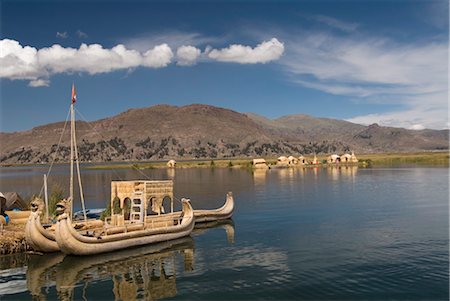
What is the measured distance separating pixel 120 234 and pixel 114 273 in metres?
5.15

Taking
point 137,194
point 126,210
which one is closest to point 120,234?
point 137,194

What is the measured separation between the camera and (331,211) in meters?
48.3

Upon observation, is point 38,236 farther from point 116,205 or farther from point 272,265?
point 272,265

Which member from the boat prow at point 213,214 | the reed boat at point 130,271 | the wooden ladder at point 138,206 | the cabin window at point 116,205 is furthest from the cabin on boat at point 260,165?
the reed boat at point 130,271

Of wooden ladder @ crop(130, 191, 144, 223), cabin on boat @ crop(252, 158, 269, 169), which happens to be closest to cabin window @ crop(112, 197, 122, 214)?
wooden ladder @ crop(130, 191, 144, 223)

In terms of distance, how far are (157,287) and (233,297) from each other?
493cm

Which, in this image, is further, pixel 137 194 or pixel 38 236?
pixel 137 194

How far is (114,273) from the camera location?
86.1ft

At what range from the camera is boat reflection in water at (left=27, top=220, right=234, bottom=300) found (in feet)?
75.7

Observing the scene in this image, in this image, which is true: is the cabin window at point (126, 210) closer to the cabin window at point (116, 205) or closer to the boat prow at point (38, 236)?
the cabin window at point (116, 205)

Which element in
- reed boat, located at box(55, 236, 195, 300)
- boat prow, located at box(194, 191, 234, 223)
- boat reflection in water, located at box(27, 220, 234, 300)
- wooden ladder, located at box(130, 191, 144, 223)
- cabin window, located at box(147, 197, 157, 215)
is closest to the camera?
boat reflection in water, located at box(27, 220, 234, 300)

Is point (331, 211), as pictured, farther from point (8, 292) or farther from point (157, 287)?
point (8, 292)

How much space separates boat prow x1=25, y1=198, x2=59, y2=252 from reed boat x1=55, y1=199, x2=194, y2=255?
1.36 meters

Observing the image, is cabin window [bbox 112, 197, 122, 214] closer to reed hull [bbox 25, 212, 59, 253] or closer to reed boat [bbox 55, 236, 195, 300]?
reed boat [bbox 55, 236, 195, 300]
